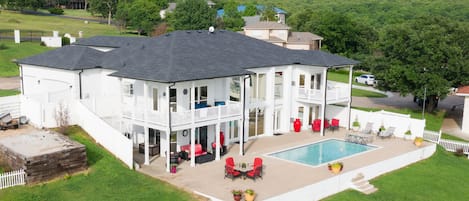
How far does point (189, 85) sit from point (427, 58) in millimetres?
24757

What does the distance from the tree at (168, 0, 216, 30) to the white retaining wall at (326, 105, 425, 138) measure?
6187cm

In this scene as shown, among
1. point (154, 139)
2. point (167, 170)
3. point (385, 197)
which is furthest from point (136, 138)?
point (385, 197)

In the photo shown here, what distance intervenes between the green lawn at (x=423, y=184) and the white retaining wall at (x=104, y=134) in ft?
30.8

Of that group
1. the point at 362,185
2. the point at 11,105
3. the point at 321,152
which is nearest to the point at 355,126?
the point at 321,152

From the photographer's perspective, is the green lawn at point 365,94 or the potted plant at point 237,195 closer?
the potted plant at point 237,195

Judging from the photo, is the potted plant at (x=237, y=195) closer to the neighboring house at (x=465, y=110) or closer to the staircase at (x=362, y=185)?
the staircase at (x=362, y=185)

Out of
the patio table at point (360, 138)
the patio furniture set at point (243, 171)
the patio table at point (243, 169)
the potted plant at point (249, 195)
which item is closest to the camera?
the potted plant at point (249, 195)

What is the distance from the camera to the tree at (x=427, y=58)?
40438 mm

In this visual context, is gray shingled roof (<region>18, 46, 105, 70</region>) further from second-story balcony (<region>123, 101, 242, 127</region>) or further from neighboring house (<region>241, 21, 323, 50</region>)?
neighboring house (<region>241, 21, 323, 50</region>)

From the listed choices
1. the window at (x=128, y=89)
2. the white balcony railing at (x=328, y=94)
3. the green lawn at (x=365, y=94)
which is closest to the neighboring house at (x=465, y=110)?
the white balcony railing at (x=328, y=94)

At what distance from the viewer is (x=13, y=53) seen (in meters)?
55.7

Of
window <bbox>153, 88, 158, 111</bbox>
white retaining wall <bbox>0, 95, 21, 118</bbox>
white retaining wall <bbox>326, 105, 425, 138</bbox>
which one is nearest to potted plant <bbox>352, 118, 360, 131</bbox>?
white retaining wall <bbox>326, 105, 425, 138</bbox>

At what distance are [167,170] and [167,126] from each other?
2.08 metres

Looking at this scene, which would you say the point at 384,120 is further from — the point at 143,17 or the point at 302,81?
the point at 143,17
